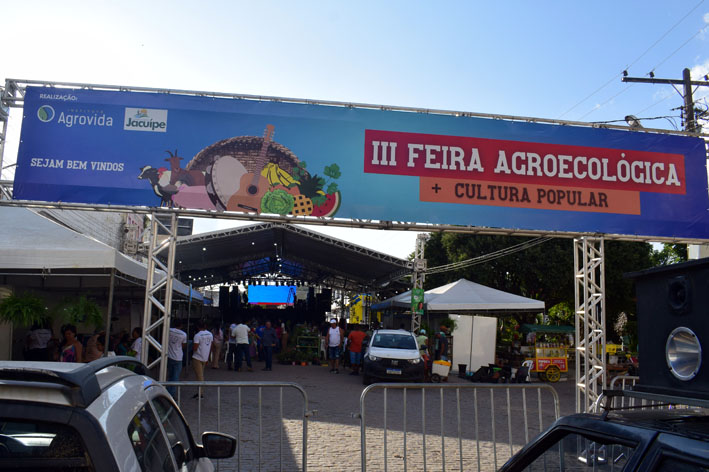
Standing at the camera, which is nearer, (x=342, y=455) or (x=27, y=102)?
(x=342, y=455)

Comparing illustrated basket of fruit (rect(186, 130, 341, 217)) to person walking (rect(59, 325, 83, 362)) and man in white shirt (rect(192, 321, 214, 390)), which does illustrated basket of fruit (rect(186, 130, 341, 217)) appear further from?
man in white shirt (rect(192, 321, 214, 390))

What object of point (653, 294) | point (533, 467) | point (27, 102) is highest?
point (27, 102)

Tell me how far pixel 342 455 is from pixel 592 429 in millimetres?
5885

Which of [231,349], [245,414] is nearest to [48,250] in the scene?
[245,414]

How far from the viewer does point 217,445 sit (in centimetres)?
334

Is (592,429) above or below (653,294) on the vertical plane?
below

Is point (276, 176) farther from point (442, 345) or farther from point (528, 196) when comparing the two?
point (442, 345)

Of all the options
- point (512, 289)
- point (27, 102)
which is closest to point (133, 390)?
point (27, 102)

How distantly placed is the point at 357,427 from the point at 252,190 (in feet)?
14.7

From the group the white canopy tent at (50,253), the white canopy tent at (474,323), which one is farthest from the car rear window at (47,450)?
the white canopy tent at (474,323)

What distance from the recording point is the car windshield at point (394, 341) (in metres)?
16.9

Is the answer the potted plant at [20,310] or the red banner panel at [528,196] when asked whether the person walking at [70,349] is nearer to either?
the potted plant at [20,310]

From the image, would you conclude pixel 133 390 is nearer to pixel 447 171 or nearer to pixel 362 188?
pixel 362 188

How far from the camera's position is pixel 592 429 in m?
2.37
